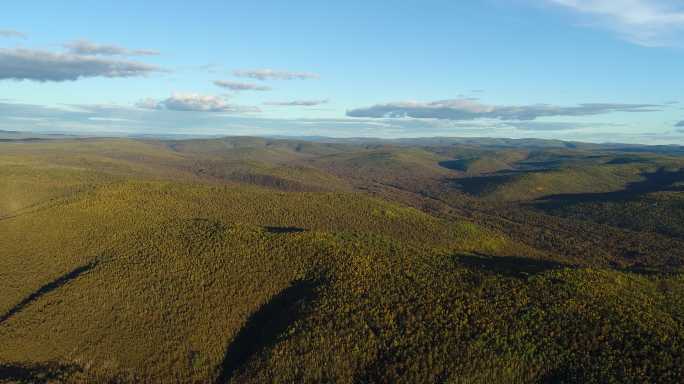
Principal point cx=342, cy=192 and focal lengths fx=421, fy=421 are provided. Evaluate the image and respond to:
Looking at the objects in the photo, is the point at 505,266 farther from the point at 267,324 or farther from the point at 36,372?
the point at 36,372

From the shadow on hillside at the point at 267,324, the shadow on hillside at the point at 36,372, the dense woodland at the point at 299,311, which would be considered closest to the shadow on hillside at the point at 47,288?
the dense woodland at the point at 299,311

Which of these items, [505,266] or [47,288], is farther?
[47,288]

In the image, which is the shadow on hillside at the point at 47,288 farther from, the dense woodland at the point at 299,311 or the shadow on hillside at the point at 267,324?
the shadow on hillside at the point at 267,324

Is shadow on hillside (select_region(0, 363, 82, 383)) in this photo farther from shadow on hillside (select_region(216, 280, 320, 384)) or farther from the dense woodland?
shadow on hillside (select_region(216, 280, 320, 384))

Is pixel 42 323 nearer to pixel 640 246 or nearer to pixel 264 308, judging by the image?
pixel 264 308

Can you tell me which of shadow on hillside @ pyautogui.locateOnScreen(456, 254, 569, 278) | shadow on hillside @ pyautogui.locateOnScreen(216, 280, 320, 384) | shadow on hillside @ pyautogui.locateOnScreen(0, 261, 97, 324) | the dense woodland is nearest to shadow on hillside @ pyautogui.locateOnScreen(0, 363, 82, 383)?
the dense woodland

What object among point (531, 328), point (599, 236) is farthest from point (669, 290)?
point (599, 236)

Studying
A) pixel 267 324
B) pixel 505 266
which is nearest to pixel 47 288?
pixel 267 324
